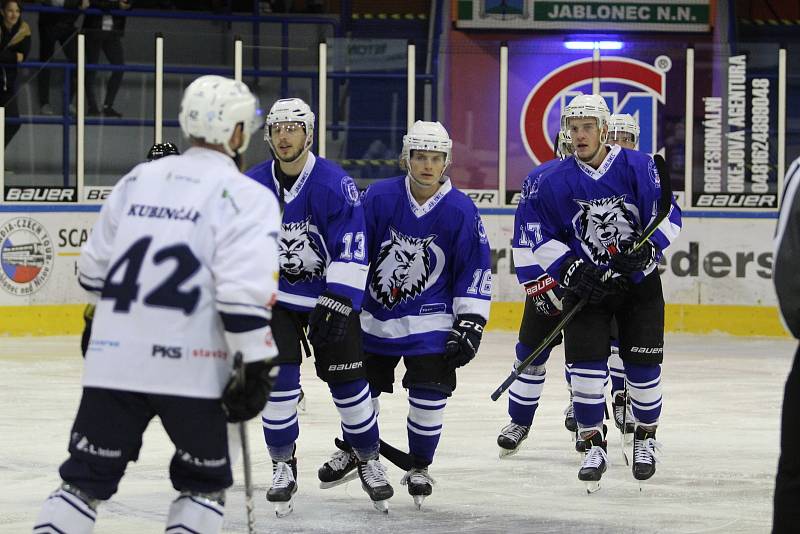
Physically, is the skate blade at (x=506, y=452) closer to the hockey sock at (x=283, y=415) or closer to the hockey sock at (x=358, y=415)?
the hockey sock at (x=358, y=415)

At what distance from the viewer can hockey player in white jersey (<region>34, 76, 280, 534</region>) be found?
2.99m

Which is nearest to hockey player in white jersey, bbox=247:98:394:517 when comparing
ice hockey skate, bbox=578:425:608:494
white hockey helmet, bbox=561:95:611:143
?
ice hockey skate, bbox=578:425:608:494

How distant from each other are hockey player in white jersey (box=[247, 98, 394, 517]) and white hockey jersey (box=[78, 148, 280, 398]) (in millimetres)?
1462

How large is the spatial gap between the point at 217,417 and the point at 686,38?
9.01 metres

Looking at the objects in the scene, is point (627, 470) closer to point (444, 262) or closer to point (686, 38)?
point (444, 262)

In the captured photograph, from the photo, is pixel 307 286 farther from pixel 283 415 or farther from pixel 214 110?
pixel 214 110

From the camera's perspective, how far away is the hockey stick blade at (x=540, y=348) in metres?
5.11

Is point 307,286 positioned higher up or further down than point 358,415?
higher up

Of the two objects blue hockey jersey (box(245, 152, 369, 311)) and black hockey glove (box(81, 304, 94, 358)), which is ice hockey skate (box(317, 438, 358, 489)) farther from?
black hockey glove (box(81, 304, 94, 358))

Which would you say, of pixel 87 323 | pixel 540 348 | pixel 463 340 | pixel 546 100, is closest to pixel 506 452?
pixel 540 348

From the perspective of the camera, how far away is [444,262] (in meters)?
4.74

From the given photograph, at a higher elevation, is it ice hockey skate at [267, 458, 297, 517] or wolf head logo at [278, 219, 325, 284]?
wolf head logo at [278, 219, 325, 284]

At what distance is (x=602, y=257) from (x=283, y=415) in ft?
4.13

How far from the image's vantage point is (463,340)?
4625 millimetres
